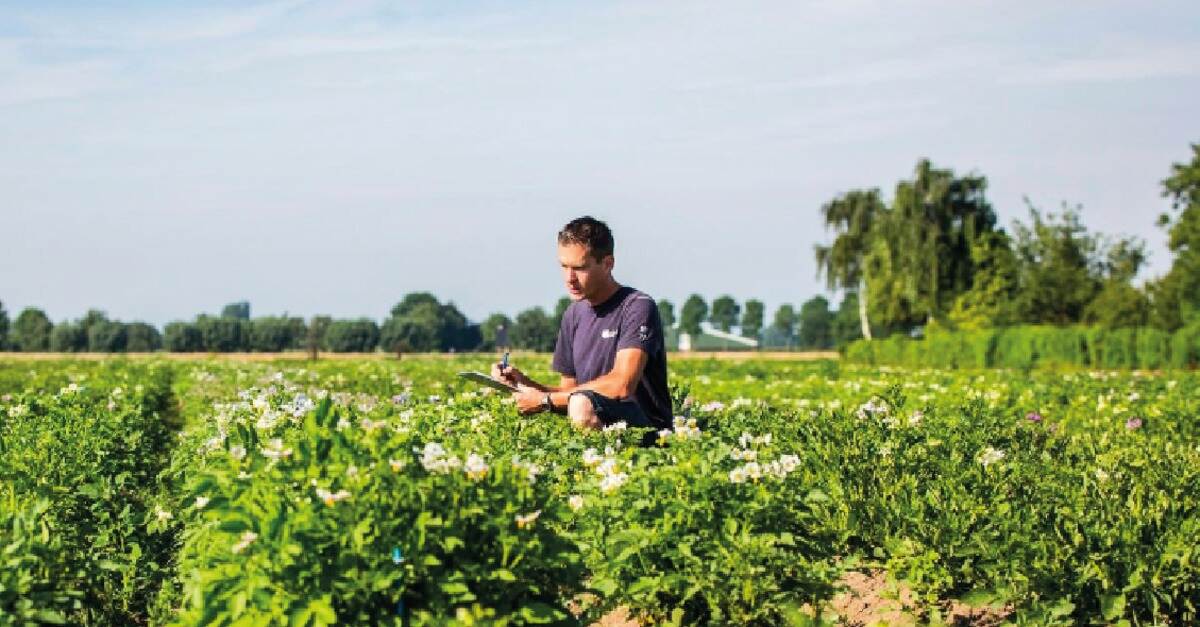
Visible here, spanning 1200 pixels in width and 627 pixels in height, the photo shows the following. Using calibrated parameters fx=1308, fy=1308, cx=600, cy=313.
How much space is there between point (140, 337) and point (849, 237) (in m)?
56.5

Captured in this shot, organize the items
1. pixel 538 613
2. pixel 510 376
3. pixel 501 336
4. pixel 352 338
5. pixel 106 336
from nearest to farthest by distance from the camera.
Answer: pixel 538 613 → pixel 510 376 → pixel 501 336 → pixel 106 336 → pixel 352 338

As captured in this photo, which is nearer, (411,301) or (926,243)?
(926,243)

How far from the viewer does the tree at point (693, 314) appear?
189 metres

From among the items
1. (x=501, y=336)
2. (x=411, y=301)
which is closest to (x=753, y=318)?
(x=411, y=301)

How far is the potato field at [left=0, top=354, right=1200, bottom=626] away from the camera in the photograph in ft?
14.8

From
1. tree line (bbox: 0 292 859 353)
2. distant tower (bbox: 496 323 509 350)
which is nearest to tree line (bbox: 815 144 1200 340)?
tree line (bbox: 0 292 859 353)

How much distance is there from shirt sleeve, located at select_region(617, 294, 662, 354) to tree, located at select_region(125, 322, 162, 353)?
323 ft

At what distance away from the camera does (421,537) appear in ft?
14.4

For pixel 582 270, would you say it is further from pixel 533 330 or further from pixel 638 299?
pixel 533 330

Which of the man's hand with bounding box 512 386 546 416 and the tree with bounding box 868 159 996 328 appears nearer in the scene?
the man's hand with bounding box 512 386 546 416

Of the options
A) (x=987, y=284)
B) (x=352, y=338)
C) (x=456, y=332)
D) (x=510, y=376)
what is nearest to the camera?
(x=510, y=376)

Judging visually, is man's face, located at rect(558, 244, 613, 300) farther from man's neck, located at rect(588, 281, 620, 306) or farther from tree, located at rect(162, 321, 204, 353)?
tree, located at rect(162, 321, 204, 353)

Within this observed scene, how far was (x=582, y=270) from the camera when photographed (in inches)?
→ 311

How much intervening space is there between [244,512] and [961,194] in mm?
74840
